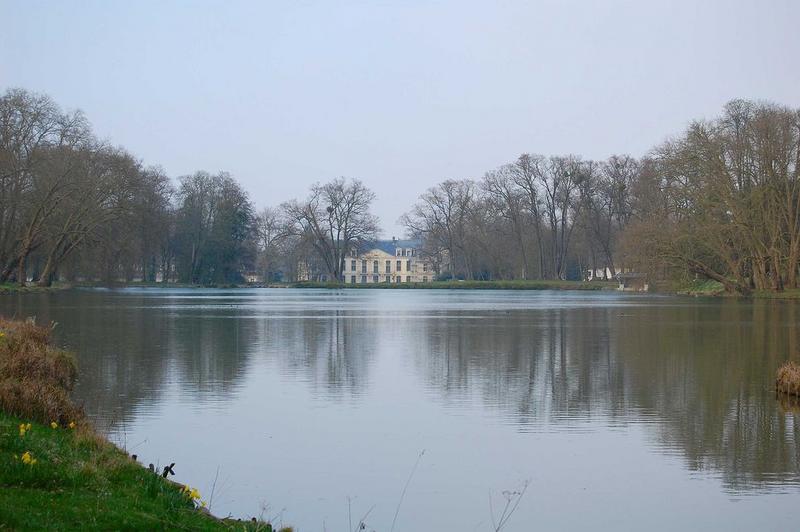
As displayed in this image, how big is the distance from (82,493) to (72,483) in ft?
0.92

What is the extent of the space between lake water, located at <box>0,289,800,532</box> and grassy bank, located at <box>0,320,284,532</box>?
3.51 feet

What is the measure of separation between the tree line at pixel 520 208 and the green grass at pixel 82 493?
55.5 m

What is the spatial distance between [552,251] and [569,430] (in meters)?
96.5

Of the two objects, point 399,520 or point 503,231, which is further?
point 503,231

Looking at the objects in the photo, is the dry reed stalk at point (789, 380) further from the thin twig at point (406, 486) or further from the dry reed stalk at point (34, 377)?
the dry reed stalk at point (34, 377)

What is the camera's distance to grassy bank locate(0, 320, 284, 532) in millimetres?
6566

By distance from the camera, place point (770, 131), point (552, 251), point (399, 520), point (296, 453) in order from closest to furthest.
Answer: point (399, 520), point (296, 453), point (770, 131), point (552, 251)

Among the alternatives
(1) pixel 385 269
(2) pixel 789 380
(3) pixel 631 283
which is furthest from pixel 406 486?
(1) pixel 385 269

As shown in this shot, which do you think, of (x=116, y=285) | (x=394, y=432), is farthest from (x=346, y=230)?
(x=394, y=432)

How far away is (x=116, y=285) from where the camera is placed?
3875 inches

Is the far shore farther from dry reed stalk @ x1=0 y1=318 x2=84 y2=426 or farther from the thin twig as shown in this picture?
the thin twig

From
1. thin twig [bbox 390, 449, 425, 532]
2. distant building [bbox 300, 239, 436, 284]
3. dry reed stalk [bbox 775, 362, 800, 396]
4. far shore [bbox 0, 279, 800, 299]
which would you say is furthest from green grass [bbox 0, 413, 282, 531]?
distant building [bbox 300, 239, 436, 284]

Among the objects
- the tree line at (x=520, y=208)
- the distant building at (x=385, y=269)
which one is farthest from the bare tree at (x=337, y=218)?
the distant building at (x=385, y=269)

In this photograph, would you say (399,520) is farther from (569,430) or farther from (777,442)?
(777,442)
